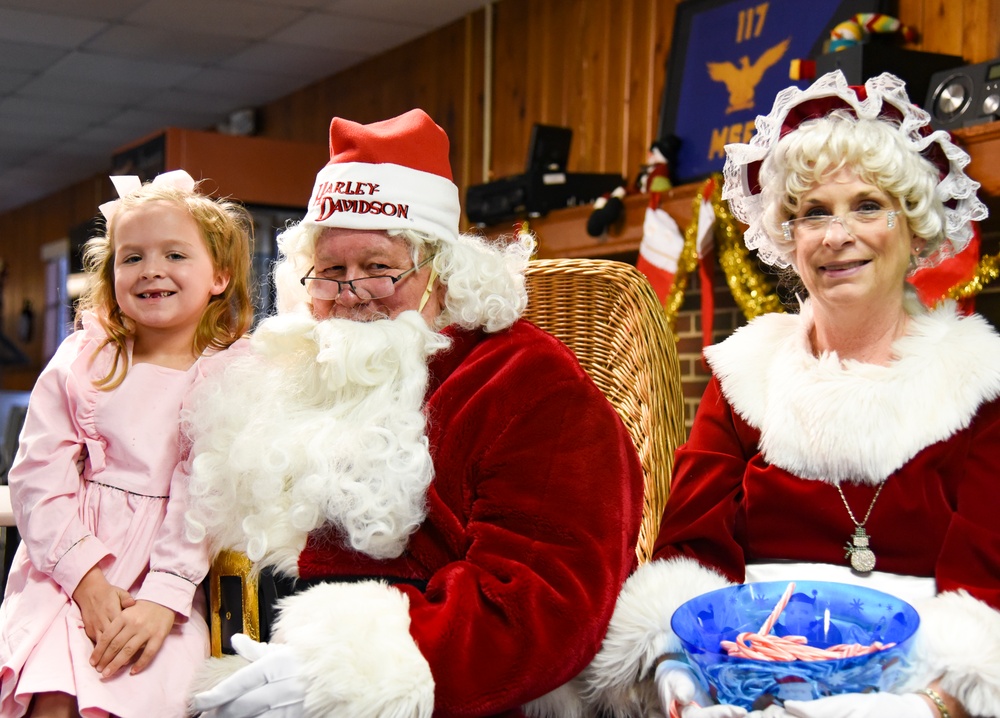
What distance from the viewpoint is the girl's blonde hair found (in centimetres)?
209

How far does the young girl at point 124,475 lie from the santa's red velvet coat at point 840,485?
72 cm

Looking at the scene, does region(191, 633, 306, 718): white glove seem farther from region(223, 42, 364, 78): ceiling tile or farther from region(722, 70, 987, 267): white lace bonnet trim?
region(223, 42, 364, 78): ceiling tile

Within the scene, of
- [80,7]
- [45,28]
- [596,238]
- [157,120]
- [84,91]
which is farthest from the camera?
[157,120]

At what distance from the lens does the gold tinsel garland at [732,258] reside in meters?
3.73

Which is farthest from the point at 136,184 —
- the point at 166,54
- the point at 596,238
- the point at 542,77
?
the point at 166,54

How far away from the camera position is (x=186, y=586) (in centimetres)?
183

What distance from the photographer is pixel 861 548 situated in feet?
5.62

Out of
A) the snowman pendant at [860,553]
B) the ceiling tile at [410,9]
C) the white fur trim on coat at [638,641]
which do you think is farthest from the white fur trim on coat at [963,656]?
the ceiling tile at [410,9]

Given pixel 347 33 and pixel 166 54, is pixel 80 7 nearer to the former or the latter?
pixel 166 54

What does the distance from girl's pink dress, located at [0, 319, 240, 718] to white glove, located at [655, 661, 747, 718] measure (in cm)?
76

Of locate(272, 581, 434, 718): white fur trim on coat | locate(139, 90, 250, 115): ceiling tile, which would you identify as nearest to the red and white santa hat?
locate(272, 581, 434, 718): white fur trim on coat

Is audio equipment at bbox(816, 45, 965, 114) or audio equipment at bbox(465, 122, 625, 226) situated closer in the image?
audio equipment at bbox(816, 45, 965, 114)

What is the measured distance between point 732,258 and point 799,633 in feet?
8.06

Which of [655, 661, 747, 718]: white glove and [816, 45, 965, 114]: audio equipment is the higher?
[816, 45, 965, 114]: audio equipment
